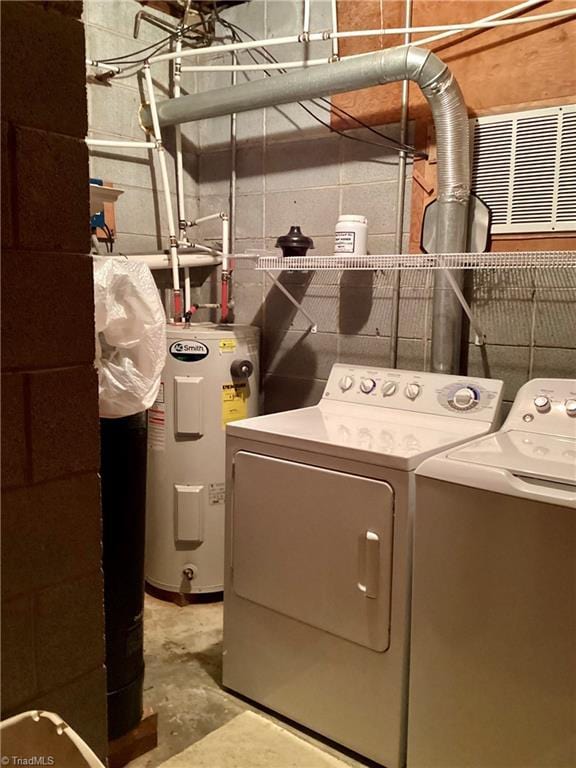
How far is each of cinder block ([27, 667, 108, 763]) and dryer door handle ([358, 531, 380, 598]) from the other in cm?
81

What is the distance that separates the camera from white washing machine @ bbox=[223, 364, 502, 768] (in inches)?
67.1

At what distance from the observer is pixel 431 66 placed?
2.10 metres

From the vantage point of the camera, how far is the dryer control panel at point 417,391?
2.03 meters

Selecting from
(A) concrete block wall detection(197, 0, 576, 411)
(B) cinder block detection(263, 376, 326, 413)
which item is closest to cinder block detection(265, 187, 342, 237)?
(A) concrete block wall detection(197, 0, 576, 411)

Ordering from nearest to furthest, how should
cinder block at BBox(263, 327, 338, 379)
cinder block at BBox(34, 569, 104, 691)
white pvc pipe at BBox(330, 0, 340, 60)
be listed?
cinder block at BBox(34, 569, 104, 691)
white pvc pipe at BBox(330, 0, 340, 60)
cinder block at BBox(263, 327, 338, 379)

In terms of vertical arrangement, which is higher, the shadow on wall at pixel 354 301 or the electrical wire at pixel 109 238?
the electrical wire at pixel 109 238

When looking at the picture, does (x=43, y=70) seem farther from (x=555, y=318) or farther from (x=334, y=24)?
(x=334, y=24)

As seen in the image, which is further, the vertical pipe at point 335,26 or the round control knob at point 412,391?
the vertical pipe at point 335,26

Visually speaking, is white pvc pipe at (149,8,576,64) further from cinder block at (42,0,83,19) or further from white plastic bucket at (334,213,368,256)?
cinder block at (42,0,83,19)

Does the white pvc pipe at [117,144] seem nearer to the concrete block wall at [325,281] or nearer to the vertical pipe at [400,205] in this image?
the concrete block wall at [325,281]

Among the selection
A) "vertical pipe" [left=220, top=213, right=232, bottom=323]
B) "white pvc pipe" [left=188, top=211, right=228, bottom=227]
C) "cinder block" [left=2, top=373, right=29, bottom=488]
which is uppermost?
"white pvc pipe" [left=188, top=211, right=228, bottom=227]

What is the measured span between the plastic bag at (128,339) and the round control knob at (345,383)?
0.96 metres

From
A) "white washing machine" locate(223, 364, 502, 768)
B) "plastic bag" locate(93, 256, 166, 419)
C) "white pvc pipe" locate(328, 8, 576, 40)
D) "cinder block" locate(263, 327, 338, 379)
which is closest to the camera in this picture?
"plastic bag" locate(93, 256, 166, 419)

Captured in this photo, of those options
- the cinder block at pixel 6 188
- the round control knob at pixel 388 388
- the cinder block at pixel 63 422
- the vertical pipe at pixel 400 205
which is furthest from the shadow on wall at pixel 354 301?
the cinder block at pixel 6 188
